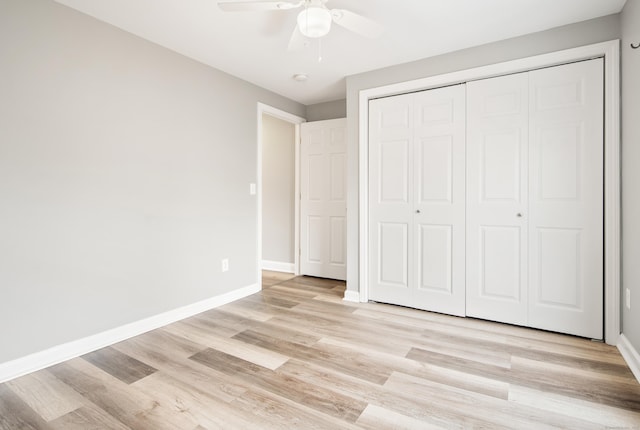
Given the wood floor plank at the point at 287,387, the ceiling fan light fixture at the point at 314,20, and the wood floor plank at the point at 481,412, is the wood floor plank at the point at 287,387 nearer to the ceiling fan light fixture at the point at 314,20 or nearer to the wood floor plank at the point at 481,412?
the wood floor plank at the point at 481,412

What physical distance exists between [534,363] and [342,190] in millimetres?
2737

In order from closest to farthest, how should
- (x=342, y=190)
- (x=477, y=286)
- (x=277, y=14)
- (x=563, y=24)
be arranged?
(x=277, y=14) → (x=563, y=24) → (x=477, y=286) → (x=342, y=190)

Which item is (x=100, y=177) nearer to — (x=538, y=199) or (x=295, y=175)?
(x=295, y=175)

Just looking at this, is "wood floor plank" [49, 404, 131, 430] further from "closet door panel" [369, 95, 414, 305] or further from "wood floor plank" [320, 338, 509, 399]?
"closet door panel" [369, 95, 414, 305]

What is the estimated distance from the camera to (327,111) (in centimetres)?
440

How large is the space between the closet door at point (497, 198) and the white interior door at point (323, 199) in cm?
173

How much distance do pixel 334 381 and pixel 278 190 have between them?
3.33 m

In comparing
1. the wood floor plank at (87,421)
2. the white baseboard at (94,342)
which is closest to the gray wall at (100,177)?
the white baseboard at (94,342)

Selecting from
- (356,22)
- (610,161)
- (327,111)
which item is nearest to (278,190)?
(327,111)

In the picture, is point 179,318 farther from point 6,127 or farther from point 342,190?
point 342,190

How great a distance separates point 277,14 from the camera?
2.30 metres

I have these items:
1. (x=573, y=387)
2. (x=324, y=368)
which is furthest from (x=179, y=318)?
(x=573, y=387)

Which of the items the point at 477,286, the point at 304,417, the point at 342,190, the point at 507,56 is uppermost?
the point at 507,56

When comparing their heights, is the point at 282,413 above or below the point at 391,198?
below
